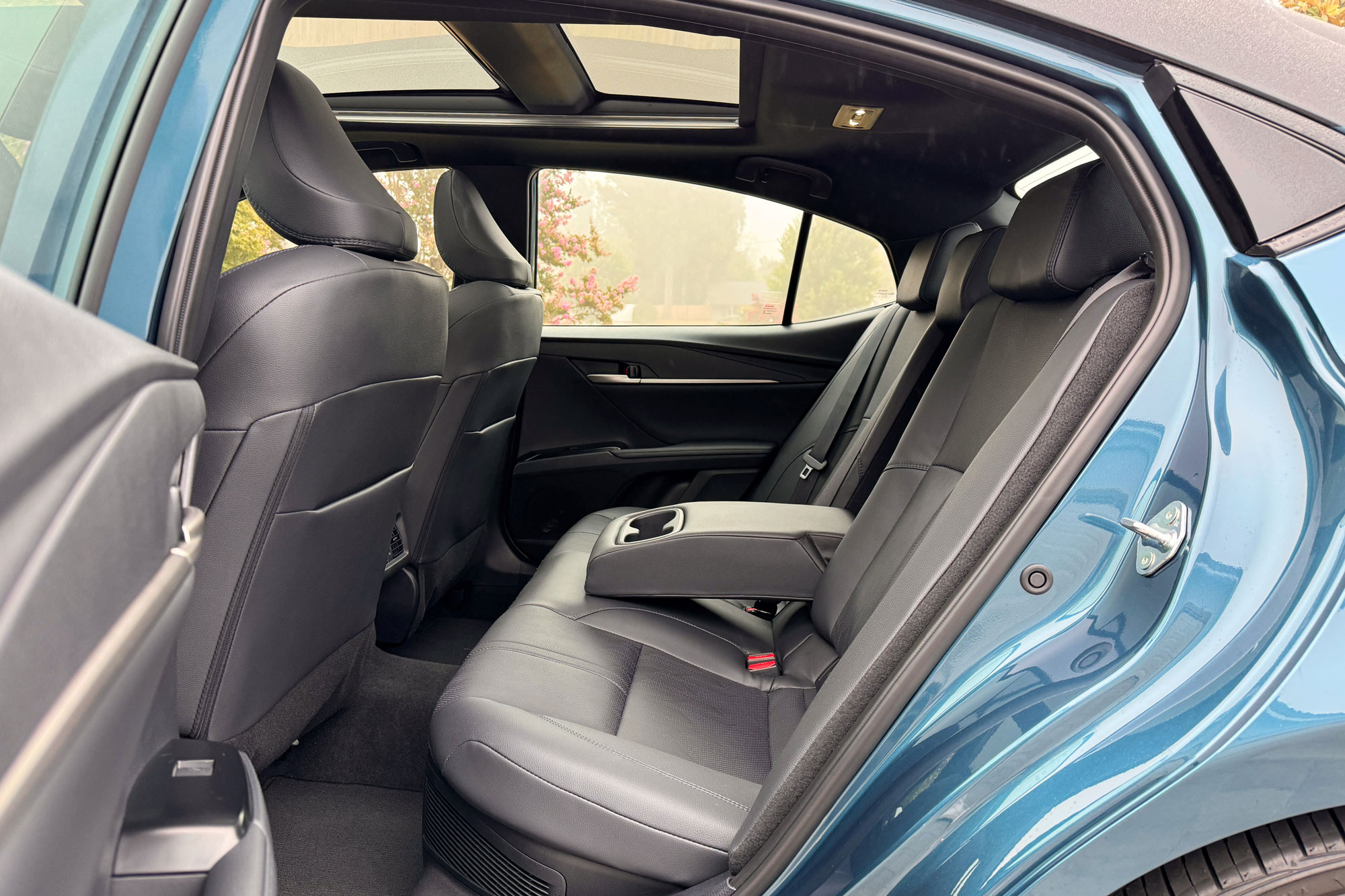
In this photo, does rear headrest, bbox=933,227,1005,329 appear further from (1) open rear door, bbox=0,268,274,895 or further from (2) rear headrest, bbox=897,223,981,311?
(1) open rear door, bbox=0,268,274,895

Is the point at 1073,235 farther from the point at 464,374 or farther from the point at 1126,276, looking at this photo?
the point at 464,374

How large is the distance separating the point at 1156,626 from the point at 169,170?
99 cm

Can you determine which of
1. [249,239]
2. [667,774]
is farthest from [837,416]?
[249,239]

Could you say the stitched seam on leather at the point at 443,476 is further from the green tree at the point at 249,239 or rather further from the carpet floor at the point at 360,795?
the green tree at the point at 249,239

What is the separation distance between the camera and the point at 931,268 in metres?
2.38

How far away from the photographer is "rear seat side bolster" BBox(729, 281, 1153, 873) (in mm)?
884

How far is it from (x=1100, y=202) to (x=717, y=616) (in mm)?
1133

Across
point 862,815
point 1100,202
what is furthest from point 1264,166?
point 862,815

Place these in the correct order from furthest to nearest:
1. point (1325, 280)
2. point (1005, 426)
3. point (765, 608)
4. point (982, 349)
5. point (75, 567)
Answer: point (765, 608)
point (982, 349)
point (1005, 426)
point (1325, 280)
point (75, 567)

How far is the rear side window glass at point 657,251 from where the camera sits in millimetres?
2895

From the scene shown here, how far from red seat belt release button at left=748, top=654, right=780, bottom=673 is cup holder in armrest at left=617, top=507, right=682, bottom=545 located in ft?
0.93

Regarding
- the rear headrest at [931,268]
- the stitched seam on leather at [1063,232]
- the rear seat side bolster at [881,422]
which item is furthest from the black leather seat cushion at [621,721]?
the rear headrest at [931,268]

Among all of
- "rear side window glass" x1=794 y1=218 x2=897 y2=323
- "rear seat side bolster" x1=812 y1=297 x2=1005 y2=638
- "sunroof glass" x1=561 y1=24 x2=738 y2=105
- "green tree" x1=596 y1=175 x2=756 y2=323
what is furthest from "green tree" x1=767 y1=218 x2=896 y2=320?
"rear seat side bolster" x1=812 y1=297 x2=1005 y2=638

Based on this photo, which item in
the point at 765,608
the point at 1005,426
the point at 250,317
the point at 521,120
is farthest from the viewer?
the point at 521,120
